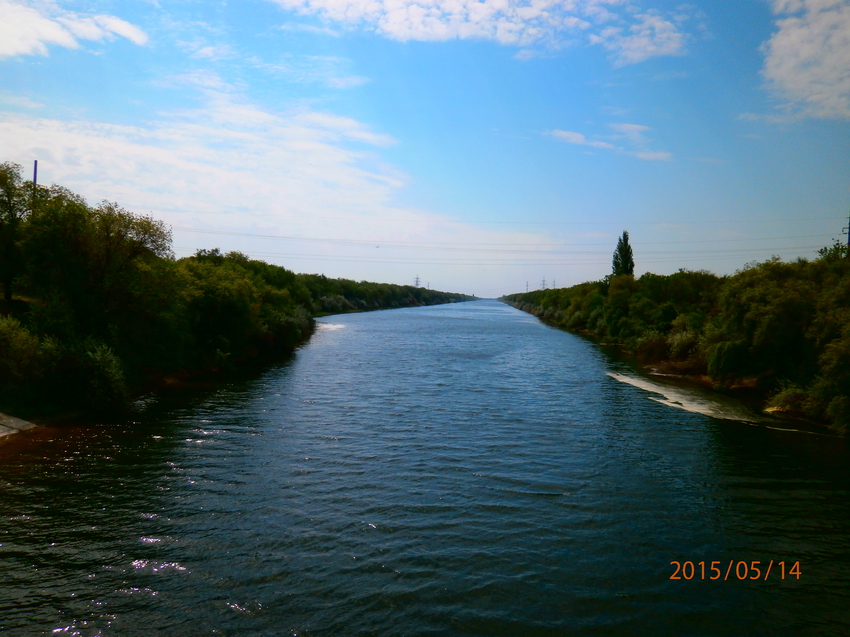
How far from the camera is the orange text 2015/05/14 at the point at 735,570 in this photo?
40.4ft

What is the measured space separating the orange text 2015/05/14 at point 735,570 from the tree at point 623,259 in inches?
3304

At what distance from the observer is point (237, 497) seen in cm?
1605

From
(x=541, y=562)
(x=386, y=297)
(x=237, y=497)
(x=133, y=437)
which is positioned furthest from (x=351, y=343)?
(x=386, y=297)

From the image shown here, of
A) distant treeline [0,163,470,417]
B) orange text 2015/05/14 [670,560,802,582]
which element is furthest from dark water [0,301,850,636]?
distant treeline [0,163,470,417]

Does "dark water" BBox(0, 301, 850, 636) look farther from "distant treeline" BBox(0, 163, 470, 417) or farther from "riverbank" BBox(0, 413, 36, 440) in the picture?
"distant treeline" BBox(0, 163, 470, 417)

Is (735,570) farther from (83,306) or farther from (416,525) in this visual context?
(83,306)

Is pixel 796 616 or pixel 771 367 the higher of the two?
pixel 771 367

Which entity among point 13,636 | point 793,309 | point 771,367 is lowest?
point 13,636

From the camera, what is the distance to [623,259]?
9369cm

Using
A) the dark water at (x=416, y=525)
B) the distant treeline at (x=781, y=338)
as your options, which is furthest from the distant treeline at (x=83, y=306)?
the distant treeline at (x=781, y=338)

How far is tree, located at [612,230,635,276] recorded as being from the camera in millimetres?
93000

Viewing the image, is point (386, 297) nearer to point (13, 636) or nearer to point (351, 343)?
point (351, 343)

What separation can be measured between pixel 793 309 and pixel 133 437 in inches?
1366

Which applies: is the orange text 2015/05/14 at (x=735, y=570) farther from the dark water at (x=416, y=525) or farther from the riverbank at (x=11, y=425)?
the riverbank at (x=11, y=425)
